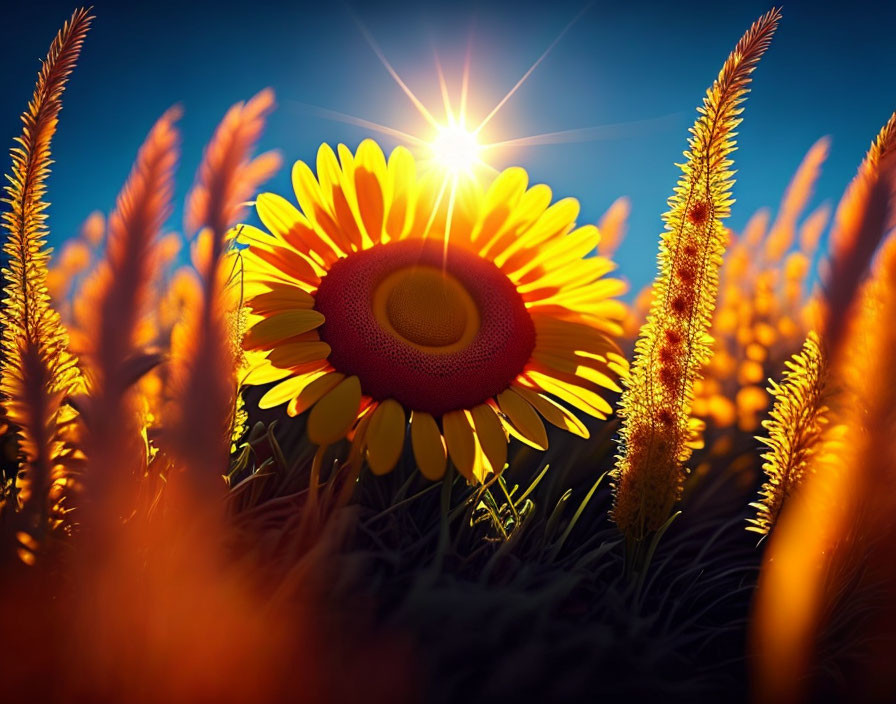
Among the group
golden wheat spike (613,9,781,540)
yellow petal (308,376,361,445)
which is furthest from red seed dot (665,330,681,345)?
yellow petal (308,376,361,445)

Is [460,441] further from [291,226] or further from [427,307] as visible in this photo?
[291,226]

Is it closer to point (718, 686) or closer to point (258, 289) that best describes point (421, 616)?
point (718, 686)

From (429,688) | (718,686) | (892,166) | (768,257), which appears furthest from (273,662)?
(768,257)

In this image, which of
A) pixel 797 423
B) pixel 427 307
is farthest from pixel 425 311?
pixel 797 423

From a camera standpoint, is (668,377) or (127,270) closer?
(127,270)

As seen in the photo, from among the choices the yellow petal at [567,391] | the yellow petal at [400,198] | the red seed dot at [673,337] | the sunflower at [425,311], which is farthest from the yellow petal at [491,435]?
the yellow petal at [400,198]

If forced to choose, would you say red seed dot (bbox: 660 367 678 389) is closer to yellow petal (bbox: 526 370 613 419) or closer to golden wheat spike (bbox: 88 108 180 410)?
yellow petal (bbox: 526 370 613 419)
